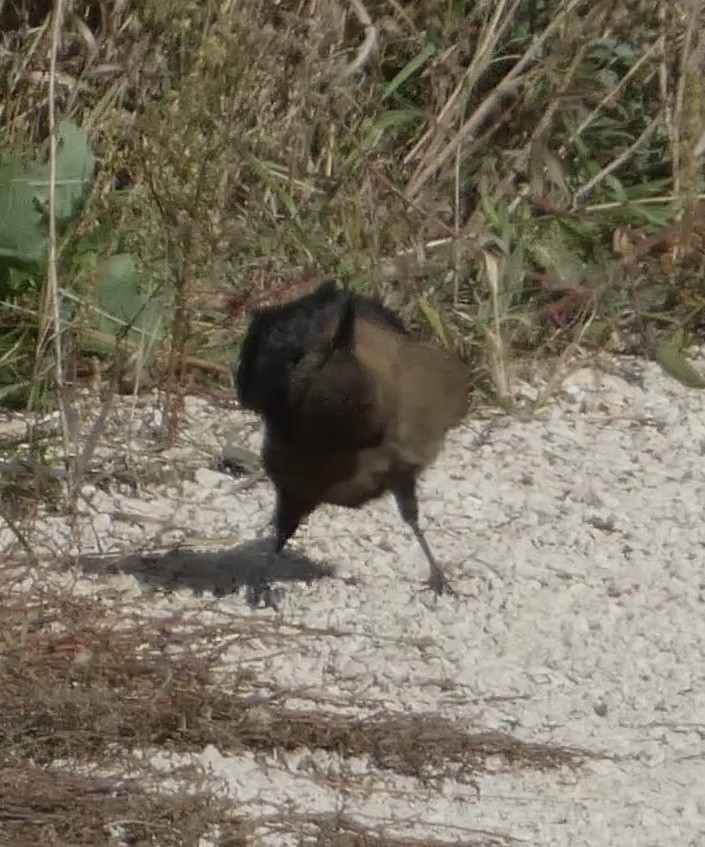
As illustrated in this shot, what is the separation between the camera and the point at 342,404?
4.29 m

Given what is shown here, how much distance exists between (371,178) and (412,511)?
176 cm

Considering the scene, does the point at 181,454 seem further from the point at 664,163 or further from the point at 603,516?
the point at 664,163

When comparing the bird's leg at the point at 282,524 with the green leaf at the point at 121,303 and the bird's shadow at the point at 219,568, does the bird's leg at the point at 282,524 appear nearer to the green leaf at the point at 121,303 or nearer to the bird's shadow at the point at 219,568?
the bird's shadow at the point at 219,568

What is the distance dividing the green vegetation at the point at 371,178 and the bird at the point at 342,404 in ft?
1.81

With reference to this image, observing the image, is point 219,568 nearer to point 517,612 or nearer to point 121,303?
point 517,612

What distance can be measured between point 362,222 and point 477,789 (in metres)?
2.72

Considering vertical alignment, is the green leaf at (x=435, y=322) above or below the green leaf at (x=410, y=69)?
below

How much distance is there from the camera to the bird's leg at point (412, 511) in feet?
14.8

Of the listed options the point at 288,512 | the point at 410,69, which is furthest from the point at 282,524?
the point at 410,69

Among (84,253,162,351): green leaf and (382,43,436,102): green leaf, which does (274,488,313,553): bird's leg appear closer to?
(84,253,162,351): green leaf

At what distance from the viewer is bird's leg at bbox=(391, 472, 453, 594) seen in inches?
177

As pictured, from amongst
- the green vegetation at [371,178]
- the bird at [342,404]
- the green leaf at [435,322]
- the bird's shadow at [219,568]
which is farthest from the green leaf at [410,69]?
the bird's shadow at [219,568]

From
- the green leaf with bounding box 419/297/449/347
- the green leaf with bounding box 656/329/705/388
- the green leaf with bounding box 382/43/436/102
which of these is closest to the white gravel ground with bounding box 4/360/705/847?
the green leaf with bounding box 656/329/705/388

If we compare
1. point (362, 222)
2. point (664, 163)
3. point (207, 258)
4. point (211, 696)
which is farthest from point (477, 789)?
point (664, 163)
